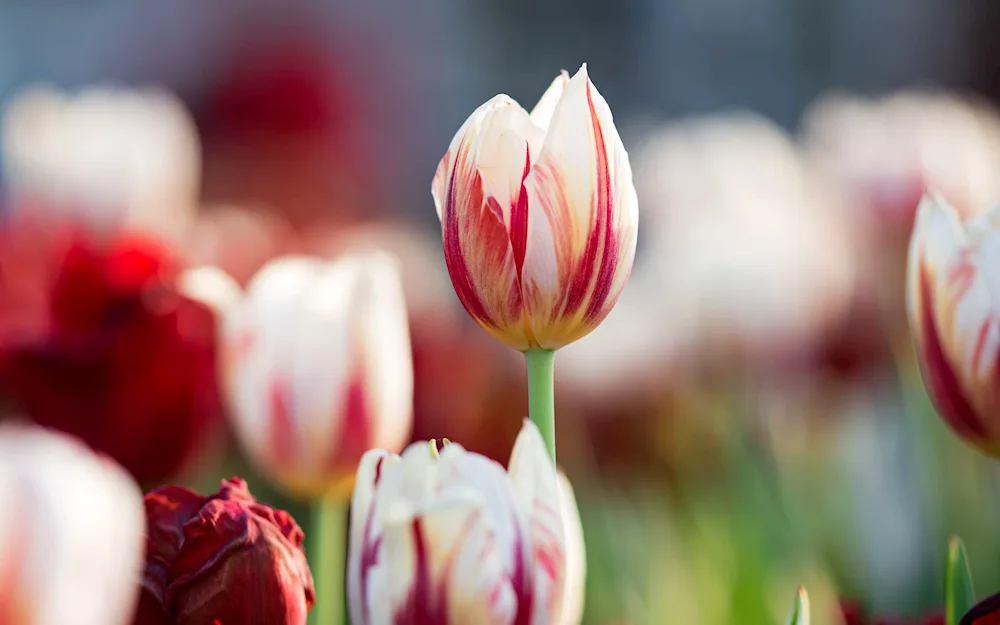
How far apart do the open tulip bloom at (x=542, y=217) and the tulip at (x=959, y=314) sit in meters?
0.12

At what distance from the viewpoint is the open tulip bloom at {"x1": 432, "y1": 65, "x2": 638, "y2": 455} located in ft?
1.17

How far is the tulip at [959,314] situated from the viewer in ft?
1.34

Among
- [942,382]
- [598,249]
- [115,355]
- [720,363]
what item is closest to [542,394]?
[598,249]

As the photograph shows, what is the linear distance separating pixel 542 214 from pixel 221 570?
0.13 m

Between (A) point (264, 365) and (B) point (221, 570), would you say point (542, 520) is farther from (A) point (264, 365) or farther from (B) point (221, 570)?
(A) point (264, 365)

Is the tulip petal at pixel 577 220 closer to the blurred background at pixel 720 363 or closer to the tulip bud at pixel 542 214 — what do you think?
the tulip bud at pixel 542 214

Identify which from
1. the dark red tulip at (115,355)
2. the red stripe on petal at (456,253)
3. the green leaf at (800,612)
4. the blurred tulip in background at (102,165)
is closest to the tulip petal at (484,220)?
the red stripe on petal at (456,253)

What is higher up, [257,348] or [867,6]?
[867,6]

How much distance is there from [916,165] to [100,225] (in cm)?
73

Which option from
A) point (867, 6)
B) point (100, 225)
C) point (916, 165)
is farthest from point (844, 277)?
point (867, 6)

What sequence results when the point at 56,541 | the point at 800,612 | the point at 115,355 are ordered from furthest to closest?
the point at 115,355 → the point at 800,612 → the point at 56,541

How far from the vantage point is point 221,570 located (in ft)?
1.06

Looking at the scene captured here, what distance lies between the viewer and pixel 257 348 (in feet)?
1.71

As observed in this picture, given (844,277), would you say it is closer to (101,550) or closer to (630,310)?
(630,310)
